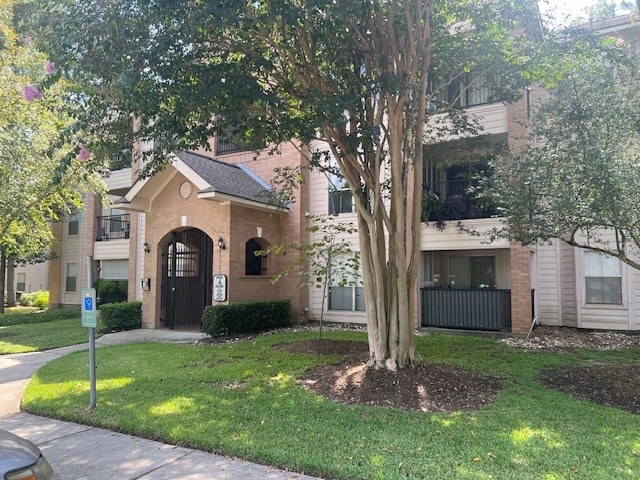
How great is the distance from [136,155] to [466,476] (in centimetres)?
809

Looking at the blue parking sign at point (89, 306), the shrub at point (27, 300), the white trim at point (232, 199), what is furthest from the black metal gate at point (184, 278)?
the shrub at point (27, 300)

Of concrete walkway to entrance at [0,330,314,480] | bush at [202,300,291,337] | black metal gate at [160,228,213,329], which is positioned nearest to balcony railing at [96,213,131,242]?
black metal gate at [160,228,213,329]

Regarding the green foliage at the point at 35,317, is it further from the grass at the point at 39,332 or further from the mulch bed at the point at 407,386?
the mulch bed at the point at 407,386

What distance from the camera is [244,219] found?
47.2 feet

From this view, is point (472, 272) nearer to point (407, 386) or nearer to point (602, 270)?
point (602, 270)

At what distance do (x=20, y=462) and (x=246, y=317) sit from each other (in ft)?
34.9

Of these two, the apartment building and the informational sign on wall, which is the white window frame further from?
the informational sign on wall

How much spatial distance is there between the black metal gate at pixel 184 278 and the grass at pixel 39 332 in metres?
2.69

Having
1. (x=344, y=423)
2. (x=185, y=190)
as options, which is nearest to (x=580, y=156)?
(x=344, y=423)

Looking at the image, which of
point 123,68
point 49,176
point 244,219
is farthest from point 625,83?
point 49,176

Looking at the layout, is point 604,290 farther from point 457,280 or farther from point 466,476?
point 466,476

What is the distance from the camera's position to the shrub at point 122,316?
49.4ft

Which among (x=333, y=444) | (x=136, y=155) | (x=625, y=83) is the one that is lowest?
(x=333, y=444)

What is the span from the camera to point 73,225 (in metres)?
25.6
